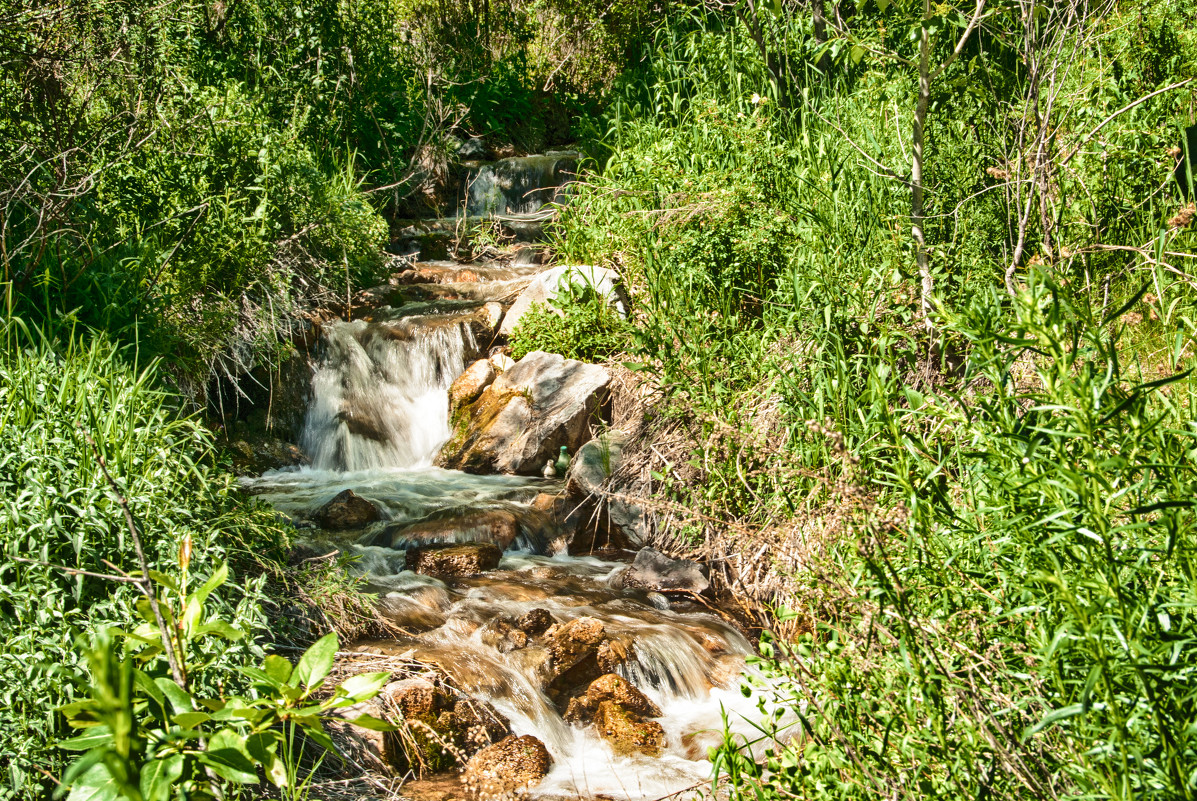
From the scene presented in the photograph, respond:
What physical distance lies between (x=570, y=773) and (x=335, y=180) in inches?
271

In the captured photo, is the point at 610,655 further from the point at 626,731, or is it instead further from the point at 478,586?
the point at 478,586

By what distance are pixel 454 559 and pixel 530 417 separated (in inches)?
75.5

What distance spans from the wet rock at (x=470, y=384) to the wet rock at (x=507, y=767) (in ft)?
14.5

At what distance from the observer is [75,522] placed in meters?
2.93

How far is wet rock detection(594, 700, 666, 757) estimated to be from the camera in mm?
3768

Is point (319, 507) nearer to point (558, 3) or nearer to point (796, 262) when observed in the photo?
point (796, 262)

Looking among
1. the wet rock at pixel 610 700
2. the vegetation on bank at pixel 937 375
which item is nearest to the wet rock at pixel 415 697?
the wet rock at pixel 610 700

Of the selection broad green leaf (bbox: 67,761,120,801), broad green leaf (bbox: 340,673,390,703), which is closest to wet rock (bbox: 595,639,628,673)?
broad green leaf (bbox: 340,673,390,703)

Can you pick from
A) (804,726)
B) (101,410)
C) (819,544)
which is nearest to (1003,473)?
(804,726)

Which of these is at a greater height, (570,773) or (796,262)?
(796,262)

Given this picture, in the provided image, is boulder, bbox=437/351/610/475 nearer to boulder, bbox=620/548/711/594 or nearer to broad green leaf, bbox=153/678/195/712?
boulder, bbox=620/548/711/594

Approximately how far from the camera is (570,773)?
11.8 feet

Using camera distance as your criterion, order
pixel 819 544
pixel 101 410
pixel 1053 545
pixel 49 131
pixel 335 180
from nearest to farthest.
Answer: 1. pixel 1053 545
2. pixel 819 544
3. pixel 101 410
4. pixel 49 131
5. pixel 335 180

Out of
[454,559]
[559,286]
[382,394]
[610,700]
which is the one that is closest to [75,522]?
[610,700]
